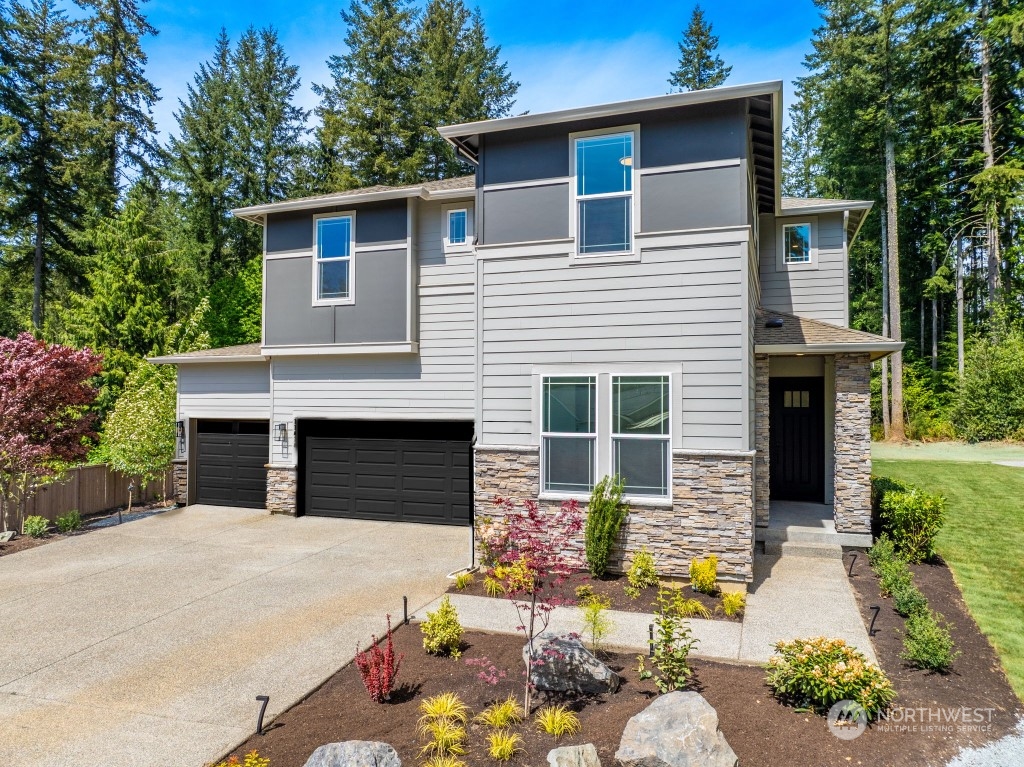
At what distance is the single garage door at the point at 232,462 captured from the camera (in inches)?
497

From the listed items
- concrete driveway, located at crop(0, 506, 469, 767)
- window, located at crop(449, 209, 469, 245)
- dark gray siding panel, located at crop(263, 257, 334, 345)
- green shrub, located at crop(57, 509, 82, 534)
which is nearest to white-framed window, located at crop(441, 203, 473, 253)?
window, located at crop(449, 209, 469, 245)

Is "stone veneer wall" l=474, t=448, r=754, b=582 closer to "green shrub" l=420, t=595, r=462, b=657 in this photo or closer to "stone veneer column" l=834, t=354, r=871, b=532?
"stone veneer column" l=834, t=354, r=871, b=532

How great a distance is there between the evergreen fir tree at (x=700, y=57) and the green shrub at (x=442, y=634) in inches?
1180

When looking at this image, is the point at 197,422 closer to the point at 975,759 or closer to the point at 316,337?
the point at 316,337

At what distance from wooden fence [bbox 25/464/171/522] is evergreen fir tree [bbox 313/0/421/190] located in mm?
14256

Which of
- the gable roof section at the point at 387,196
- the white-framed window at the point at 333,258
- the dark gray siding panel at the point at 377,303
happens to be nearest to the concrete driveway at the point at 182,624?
the dark gray siding panel at the point at 377,303

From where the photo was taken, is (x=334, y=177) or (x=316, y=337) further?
Result: (x=334, y=177)

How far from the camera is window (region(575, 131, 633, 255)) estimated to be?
816cm

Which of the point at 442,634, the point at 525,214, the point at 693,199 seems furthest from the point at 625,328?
the point at 442,634

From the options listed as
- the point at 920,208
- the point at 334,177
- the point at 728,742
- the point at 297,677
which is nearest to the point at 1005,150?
the point at 920,208

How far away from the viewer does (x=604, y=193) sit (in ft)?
27.0

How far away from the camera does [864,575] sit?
7809 millimetres

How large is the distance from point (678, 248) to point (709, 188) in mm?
867

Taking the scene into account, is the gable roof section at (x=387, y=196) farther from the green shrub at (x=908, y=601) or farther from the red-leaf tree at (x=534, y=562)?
the green shrub at (x=908, y=601)
